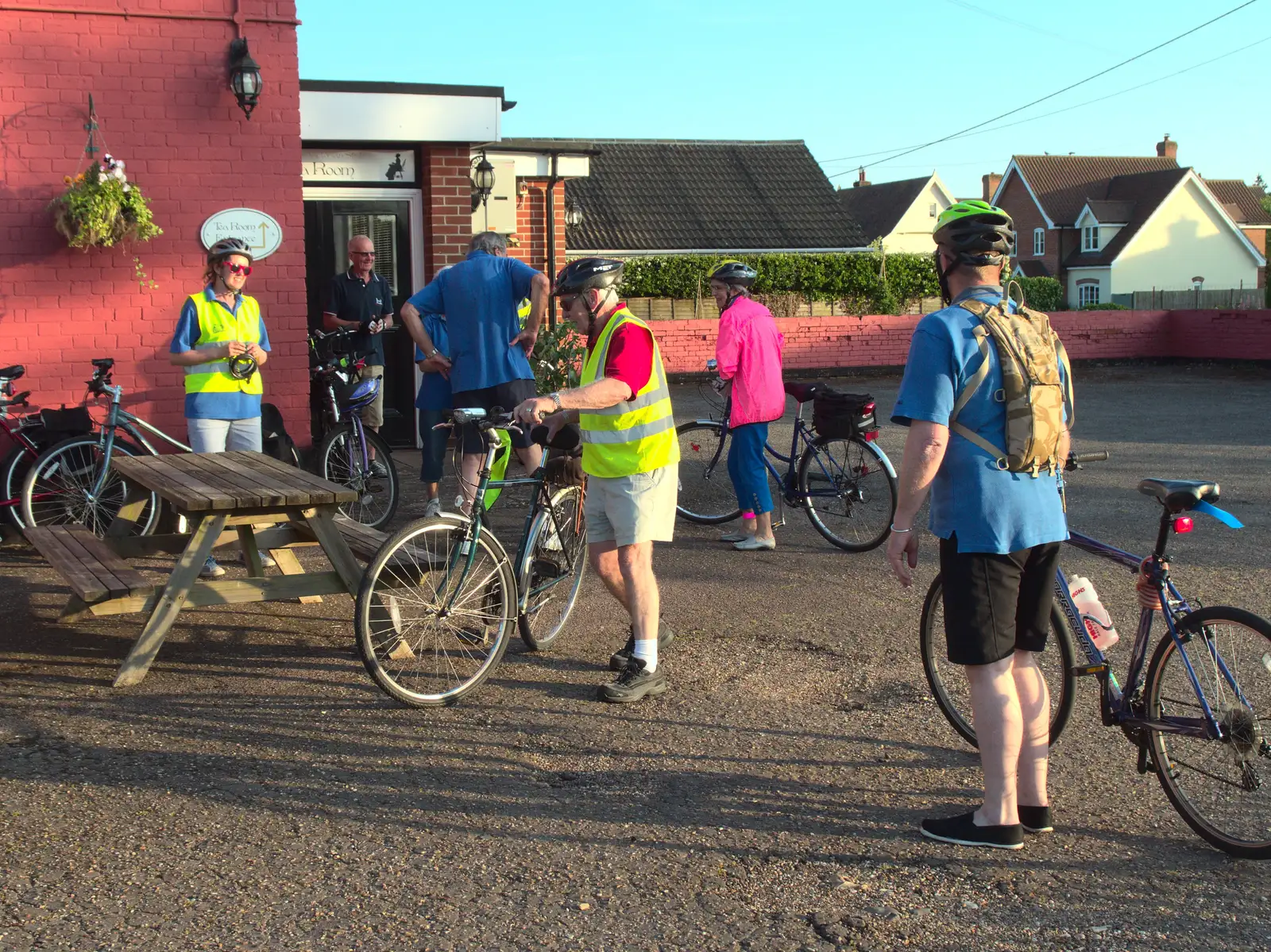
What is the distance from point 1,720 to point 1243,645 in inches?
170

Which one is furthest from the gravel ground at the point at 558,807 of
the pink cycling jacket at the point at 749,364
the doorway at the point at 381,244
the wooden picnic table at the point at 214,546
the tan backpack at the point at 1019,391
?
the doorway at the point at 381,244

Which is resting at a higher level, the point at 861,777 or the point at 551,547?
the point at 551,547

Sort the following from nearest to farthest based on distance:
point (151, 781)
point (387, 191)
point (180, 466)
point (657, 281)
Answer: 1. point (151, 781)
2. point (180, 466)
3. point (387, 191)
4. point (657, 281)

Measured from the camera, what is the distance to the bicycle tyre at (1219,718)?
12.1 ft

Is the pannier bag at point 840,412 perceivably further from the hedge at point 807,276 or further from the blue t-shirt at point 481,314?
the hedge at point 807,276

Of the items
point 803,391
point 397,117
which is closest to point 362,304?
point 397,117

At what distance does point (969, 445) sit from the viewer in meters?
3.71

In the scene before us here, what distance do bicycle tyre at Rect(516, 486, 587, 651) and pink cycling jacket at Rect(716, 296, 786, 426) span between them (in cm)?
223

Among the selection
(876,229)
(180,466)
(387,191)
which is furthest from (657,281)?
(876,229)

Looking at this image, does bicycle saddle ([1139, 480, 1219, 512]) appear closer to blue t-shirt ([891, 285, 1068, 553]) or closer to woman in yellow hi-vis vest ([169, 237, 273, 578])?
blue t-shirt ([891, 285, 1068, 553])

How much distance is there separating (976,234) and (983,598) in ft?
3.38

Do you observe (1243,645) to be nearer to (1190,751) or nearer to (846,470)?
(1190,751)

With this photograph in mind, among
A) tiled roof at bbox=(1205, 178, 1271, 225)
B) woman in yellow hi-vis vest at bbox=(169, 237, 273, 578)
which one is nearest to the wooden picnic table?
woman in yellow hi-vis vest at bbox=(169, 237, 273, 578)

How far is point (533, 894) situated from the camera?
3541mm
